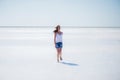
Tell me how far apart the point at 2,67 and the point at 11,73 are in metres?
1.17

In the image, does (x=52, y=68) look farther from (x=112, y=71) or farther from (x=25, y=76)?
(x=112, y=71)

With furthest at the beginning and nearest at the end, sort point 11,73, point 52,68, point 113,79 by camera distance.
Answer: point 52,68
point 11,73
point 113,79

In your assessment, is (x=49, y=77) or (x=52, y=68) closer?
(x=49, y=77)

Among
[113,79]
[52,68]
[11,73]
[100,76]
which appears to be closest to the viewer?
[113,79]

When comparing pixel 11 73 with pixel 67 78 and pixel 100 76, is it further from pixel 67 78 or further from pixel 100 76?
pixel 100 76

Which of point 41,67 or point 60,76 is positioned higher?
point 41,67

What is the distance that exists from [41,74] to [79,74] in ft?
4.18

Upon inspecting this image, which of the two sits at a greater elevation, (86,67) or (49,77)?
(86,67)

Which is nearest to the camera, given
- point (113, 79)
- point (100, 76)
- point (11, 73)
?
point (113, 79)

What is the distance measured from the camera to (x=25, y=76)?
600 cm

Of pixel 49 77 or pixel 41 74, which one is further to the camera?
pixel 41 74

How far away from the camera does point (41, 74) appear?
244 inches

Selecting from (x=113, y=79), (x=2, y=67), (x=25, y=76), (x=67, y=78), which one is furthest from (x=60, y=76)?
(x=2, y=67)

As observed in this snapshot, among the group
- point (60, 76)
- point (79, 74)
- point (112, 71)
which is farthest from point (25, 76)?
point (112, 71)
